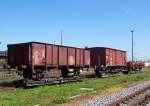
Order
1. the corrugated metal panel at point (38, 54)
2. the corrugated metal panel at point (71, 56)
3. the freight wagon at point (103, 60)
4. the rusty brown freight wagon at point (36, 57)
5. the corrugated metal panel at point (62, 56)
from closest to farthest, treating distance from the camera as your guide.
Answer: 1. the rusty brown freight wagon at point (36, 57)
2. the corrugated metal panel at point (38, 54)
3. the corrugated metal panel at point (62, 56)
4. the corrugated metal panel at point (71, 56)
5. the freight wagon at point (103, 60)

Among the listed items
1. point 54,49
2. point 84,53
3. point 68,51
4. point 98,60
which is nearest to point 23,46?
point 54,49

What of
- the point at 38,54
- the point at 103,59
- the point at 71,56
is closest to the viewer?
the point at 38,54

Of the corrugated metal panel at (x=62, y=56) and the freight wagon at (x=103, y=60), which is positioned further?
the freight wagon at (x=103, y=60)

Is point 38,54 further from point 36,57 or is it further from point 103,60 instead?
point 103,60

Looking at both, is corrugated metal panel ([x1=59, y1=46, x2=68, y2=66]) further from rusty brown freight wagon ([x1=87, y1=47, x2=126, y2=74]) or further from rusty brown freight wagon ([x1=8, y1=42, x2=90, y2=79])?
rusty brown freight wagon ([x1=87, y1=47, x2=126, y2=74])

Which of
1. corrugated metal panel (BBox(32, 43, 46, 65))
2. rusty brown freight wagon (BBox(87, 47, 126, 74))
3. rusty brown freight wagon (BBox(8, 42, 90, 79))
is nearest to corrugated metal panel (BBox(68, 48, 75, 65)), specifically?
rusty brown freight wagon (BBox(8, 42, 90, 79))

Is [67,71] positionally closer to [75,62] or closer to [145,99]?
[75,62]

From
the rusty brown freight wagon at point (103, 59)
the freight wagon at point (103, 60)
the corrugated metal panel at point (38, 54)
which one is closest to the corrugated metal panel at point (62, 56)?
the corrugated metal panel at point (38, 54)

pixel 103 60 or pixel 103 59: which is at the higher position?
pixel 103 59

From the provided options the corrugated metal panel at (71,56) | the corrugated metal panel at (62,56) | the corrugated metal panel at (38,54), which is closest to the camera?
the corrugated metal panel at (38,54)

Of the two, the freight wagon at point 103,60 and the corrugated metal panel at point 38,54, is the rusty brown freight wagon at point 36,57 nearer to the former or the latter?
the corrugated metal panel at point 38,54

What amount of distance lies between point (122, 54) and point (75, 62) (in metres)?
17.2

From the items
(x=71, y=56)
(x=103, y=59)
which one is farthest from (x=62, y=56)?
(x=103, y=59)

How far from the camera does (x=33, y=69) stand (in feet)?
81.7
